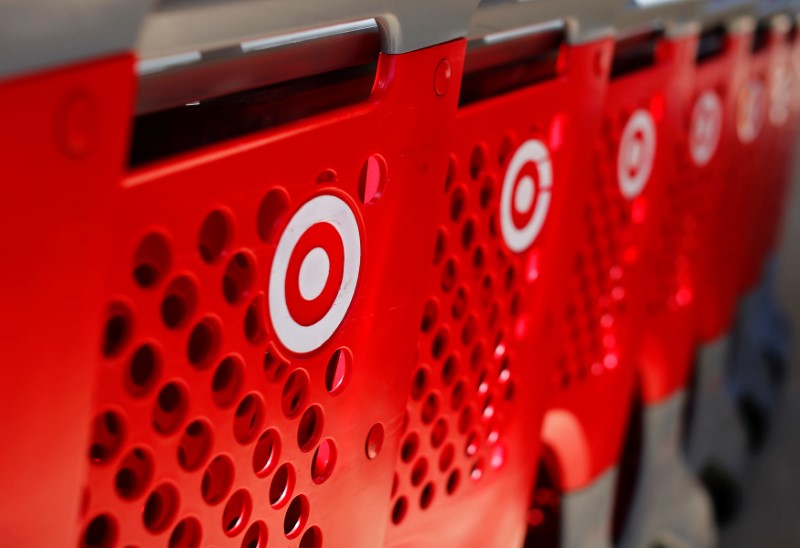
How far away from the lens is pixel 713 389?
6.84 ft

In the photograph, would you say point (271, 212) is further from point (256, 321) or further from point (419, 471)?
point (419, 471)

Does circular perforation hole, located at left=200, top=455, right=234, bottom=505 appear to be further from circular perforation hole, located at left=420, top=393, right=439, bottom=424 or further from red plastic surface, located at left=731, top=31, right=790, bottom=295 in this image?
red plastic surface, located at left=731, top=31, right=790, bottom=295

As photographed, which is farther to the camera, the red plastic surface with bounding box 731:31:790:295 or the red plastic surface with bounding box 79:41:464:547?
the red plastic surface with bounding box 731:31:790:295

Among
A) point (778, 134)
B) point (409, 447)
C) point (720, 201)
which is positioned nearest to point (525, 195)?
point (409, 447)

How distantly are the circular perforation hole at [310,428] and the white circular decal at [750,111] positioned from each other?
1.15 metres

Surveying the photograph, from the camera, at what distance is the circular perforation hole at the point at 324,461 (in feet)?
2.86

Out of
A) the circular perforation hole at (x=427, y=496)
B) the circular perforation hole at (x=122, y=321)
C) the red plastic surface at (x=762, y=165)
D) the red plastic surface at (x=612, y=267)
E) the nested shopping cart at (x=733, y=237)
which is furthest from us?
the red plastic surface at (x=762, y=165)

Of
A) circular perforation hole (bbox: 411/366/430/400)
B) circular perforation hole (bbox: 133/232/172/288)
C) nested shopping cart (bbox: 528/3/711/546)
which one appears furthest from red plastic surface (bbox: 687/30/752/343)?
circular perforation hole (bbox: 133/232/172/288)

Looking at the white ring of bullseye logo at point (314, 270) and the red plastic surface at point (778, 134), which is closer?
the white ring of bullseye logo at point (314, 270)

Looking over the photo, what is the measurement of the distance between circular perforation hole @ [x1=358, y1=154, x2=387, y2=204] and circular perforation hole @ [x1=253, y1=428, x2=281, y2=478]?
0.63ft

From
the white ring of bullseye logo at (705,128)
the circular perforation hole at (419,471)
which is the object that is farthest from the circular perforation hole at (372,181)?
the white ring of bullseye logo at (705,128)

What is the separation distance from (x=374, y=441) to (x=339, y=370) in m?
0.09

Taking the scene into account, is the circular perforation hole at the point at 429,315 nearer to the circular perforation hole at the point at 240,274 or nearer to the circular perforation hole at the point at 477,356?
the circular perforation hole at the point at 477,356

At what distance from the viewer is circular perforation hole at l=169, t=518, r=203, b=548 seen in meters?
0.75
